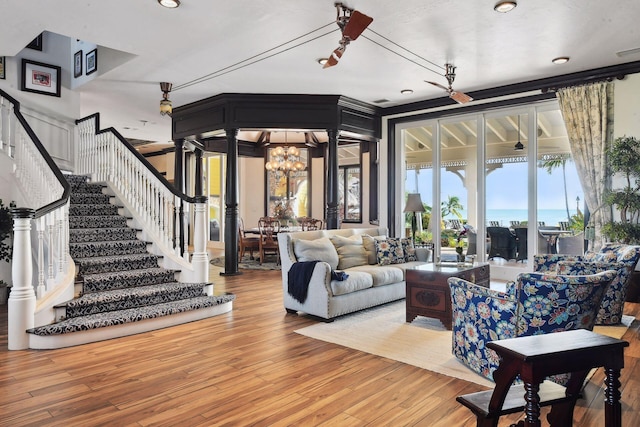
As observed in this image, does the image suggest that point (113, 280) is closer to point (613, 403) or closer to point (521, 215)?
point (613, 403)

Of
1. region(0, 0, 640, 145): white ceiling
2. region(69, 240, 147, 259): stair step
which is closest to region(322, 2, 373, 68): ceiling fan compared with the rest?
region(0, 0, 640, 145): white ceiling

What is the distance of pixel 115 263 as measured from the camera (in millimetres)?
5117

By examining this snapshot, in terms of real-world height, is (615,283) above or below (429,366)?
above

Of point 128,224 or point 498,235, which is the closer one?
point 128,224

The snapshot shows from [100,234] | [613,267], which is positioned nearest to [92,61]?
[100,234]

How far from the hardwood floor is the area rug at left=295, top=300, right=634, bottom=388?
14 cm

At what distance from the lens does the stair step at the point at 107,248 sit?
5.20 metres

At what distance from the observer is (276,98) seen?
7.20 metres

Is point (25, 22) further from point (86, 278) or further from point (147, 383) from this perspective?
point (147, 383)

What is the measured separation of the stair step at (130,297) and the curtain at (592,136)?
544cm

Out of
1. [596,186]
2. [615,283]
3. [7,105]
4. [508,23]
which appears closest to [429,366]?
[615,283]

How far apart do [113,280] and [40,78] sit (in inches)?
177

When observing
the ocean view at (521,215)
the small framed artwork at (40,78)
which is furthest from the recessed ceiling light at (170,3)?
the ocean view at (521,215)

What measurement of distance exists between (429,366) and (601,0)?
3.64 meters
